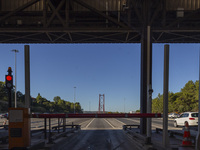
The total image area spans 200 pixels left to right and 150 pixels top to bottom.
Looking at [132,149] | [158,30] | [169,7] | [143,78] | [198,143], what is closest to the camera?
[198,143]

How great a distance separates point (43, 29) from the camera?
48.5 feet

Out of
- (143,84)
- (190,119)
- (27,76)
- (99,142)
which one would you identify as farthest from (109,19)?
(190,119)

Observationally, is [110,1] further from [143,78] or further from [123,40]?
[143,78]

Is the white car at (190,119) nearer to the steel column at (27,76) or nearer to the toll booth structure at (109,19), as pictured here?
the toll booth structure at (109,19)

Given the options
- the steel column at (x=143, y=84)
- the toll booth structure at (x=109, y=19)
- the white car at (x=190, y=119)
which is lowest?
the white car at (x=190, y=119)

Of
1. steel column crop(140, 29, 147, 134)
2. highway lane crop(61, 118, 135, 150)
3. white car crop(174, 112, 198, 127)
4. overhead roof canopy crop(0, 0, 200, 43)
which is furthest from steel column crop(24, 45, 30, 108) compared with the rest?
white car crop(174, 112, 198, 127)

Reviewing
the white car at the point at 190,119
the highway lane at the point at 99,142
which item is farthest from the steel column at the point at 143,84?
the white car at the point at 190,119

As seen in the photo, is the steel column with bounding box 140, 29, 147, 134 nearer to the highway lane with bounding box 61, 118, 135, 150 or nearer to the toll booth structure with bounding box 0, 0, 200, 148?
the toll booth structure with bounding box 0, 0, 200, 148

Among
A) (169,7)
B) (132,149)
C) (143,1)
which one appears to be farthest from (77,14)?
(132,149)

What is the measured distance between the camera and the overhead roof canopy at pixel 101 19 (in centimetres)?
1438

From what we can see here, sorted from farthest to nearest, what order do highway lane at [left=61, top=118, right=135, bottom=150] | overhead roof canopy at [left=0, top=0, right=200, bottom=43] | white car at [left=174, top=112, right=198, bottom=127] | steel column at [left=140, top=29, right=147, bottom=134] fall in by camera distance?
white car at [left=174, top=112, right=198, bottom=127]
overhead roof canopy at [left=0, top=0, right=200, bottom=43]
steel column at [left=140, top=29, right=147, bottom=134]
highway lane at [left=61, top=118, right=135, bottom=150]

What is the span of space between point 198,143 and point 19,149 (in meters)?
5.65

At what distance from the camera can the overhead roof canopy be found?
47.2 ft

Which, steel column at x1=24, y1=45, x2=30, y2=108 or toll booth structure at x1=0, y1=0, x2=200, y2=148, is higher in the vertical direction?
toll booth structure at x1=0, y1=0, x2=200, y2=148
